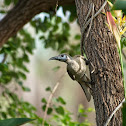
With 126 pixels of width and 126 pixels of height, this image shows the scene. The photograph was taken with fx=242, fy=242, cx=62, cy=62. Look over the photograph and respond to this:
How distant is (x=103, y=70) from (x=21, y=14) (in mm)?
1069

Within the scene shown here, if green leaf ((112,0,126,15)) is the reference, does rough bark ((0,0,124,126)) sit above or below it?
below

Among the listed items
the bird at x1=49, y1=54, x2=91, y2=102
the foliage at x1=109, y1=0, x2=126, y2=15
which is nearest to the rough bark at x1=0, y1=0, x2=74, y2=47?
the bird at x1=49, y1=54, x2=91, y2=102

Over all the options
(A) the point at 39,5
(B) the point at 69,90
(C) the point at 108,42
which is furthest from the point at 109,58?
(B) the point at 69,90

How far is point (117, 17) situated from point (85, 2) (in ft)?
0.60

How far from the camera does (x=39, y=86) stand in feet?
18.1

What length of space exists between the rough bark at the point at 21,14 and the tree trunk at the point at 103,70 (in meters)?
0.84

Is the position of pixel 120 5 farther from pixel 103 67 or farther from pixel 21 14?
pixel 21 14

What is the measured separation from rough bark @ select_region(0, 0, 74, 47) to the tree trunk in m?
0.84

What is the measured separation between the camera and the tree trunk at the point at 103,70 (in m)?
0.85

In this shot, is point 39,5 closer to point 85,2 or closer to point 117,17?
point 85,2

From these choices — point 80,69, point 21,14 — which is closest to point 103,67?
point 80,69

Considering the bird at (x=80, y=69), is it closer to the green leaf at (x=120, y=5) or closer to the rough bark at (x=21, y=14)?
the green leaf at (x=120, y=5)

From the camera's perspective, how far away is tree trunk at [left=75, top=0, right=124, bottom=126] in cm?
85

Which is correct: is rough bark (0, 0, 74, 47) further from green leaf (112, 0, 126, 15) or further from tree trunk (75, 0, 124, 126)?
green leaf (112, 0, 126, 15)
